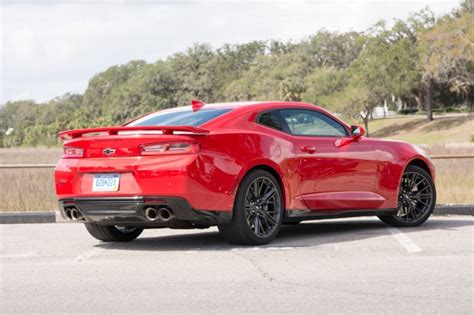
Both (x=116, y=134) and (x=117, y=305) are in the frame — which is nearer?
(x=117, y=305)

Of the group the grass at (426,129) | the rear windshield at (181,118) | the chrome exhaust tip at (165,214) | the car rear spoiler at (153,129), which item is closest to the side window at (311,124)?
the rear windshield at (181,118)

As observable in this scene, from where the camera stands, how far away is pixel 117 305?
6.61 m

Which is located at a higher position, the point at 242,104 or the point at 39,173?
the point at 242,104

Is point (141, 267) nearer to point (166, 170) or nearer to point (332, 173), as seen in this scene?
point (166, 170)

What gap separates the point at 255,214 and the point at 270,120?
43.3 inches

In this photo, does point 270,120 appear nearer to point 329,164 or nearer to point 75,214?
point 329,164

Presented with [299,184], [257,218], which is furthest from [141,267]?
[299,184]

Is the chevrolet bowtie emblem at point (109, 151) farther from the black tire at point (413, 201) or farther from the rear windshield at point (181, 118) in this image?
the black tire at point (413, 201)

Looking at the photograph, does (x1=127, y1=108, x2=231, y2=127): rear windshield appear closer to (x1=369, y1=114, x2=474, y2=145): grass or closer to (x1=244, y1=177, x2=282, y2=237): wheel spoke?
(x1=244, y1=177, x2=282, y2=237): wheel spoke

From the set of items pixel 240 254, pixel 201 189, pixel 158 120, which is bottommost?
pixel 240 254

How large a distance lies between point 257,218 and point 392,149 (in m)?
2.36

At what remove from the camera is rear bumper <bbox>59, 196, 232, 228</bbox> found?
30.8 ft

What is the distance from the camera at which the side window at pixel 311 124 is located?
10.7 m

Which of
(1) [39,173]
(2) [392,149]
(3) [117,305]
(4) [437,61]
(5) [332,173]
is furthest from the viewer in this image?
(4) [437,61]
